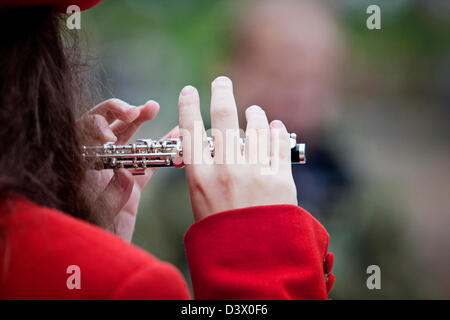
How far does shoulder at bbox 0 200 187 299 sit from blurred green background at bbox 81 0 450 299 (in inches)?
45.2

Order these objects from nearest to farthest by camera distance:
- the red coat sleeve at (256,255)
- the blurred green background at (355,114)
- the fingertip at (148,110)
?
the red coat sleeve at (256,255) → the fingertip at (148,110) → the blurred green background at (355,114)

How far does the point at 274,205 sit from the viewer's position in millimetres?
436

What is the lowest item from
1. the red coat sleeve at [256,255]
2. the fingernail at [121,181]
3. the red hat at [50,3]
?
the red coat sleeve at [256,255]

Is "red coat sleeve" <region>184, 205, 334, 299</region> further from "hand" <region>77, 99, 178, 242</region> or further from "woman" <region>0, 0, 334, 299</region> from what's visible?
"hand" <region>77, 99, 178, 242</region>

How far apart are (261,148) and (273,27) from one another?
52.1 inches

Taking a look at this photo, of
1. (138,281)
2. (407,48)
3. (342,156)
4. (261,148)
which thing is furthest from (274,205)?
(407,48)

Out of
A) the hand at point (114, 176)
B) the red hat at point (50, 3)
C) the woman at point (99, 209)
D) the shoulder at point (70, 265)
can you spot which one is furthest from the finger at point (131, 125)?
the shoulder at point (70, 265)

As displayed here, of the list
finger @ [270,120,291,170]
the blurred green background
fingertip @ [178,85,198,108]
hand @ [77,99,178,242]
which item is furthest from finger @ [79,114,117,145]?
the blurred green background

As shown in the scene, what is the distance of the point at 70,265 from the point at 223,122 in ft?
0.79

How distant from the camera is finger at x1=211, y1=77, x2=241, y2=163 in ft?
1.52

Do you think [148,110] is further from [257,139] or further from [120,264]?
[120,264]

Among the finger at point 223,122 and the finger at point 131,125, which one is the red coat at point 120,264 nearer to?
the finger at point 223,122

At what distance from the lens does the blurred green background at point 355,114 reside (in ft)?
4.78

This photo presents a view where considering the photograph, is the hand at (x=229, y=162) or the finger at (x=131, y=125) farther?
the finger at (x=131, y=125)
